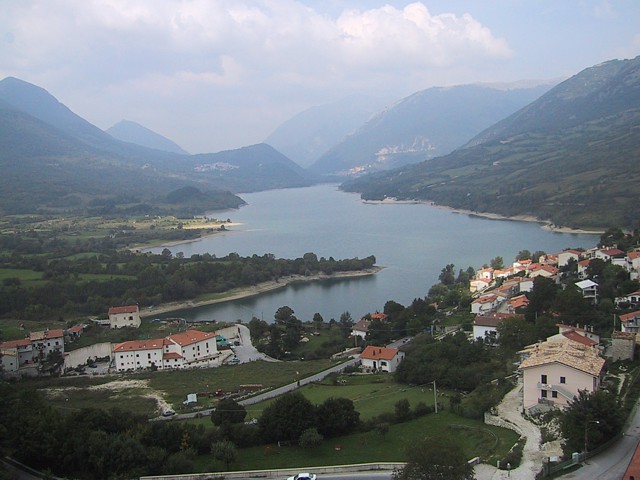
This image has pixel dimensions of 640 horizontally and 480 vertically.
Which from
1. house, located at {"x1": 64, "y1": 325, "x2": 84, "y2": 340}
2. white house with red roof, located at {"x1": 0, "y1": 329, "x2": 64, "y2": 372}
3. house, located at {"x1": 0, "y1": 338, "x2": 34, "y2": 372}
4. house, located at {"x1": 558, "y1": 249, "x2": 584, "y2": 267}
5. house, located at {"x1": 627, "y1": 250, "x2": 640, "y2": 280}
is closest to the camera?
house, located at {"x1": 0, "y1": 338, "x2": 34, "y2": 372}

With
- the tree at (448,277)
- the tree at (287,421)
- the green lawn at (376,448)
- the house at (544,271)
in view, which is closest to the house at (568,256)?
the house at (544,271)

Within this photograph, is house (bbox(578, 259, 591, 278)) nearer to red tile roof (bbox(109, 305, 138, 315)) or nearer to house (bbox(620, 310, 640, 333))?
house (bbox(620, 310, 640, 333))

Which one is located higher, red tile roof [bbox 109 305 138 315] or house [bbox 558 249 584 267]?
house [bbox 558 249 584 267]

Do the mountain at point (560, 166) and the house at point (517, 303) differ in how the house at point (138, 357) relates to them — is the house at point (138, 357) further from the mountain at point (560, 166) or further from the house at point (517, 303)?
the mountain at point (560, 166)

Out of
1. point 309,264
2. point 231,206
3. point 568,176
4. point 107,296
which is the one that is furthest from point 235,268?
point 231,206

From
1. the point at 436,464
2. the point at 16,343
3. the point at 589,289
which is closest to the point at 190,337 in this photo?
the point at 16,343

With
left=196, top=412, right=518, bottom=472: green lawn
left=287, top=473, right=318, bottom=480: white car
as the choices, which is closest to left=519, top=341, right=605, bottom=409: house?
left=196, top=412, right=518, bottom=472: green lawn

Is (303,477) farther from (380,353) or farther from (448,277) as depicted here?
(448,277)
